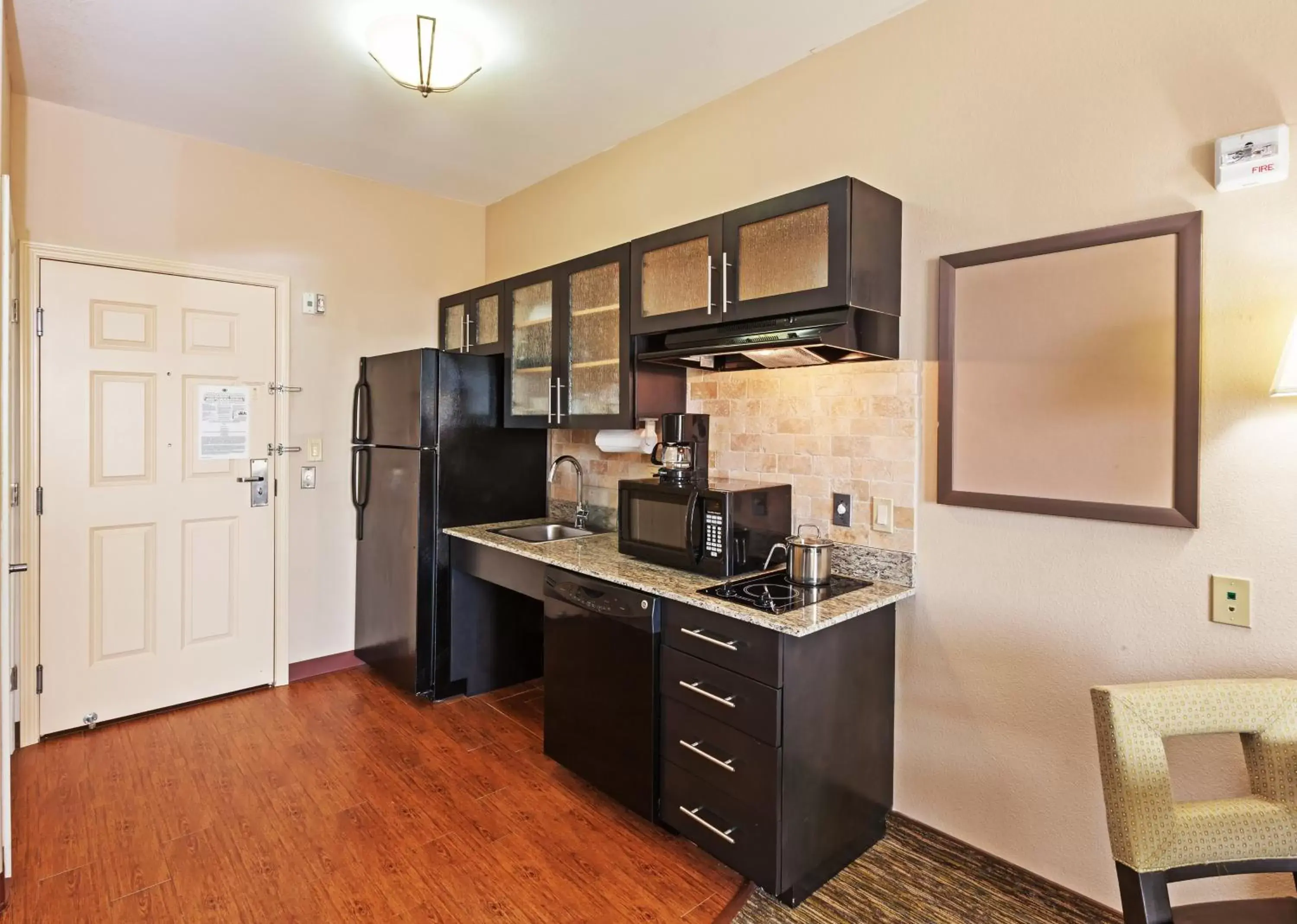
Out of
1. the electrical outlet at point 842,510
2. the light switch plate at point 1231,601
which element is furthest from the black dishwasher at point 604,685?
the light switch plate at point 1231,601

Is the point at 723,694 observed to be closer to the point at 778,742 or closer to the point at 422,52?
the point at 778,742

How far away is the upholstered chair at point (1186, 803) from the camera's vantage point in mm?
1235

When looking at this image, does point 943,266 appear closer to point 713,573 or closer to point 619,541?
point 713,573

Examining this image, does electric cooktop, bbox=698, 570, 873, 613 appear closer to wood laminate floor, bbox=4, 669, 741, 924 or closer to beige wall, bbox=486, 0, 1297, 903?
beige wall, bbox=486, 0, 1297, 903

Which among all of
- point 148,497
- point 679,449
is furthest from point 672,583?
point 148,497

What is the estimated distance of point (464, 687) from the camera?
3459 millimetres

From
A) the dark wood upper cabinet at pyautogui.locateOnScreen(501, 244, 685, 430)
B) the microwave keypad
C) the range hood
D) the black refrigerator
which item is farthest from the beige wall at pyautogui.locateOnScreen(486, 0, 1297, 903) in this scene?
the black refrigerator

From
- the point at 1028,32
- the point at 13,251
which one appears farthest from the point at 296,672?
the point at 1028,32

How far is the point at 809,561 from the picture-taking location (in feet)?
7.38

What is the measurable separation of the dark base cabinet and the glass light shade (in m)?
1.16

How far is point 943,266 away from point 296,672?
3622mm

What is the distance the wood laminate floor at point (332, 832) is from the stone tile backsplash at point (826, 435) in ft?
4.04

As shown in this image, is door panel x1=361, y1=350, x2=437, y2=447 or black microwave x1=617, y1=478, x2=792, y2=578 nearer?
black microwave x1=617, y1=478, x2=792, y2=578

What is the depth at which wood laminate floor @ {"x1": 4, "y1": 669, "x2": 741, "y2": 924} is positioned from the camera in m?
1.96
